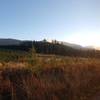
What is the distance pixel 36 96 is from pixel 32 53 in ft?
34.4

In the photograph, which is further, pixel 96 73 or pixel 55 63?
pixel 55 63

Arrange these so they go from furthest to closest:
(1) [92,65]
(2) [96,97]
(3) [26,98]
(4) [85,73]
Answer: (1) [92,65]
(4) [85,73]
(2) [96,97]
(3) [26,98]

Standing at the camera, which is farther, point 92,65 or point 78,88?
point 92,65

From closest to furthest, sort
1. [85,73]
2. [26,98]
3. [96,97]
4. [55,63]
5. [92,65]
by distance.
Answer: [26,98] < [96,97] < [85,73] < [92,65] < [55,63]

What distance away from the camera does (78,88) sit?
37.8 ft

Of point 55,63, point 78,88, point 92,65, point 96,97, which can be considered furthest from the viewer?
point 55,63

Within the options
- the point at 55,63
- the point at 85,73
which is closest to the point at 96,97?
the point at 85,73

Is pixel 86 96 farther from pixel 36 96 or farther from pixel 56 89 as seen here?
pixel 36 96

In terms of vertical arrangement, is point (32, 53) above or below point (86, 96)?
above

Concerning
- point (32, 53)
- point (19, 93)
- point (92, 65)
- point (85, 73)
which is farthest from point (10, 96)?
point (32, 53)

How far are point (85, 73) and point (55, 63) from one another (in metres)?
4.70

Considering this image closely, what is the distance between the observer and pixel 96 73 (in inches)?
595

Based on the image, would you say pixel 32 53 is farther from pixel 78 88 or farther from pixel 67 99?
pixel 67 99

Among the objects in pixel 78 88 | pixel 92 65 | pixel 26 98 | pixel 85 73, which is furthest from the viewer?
pixel 92 65
